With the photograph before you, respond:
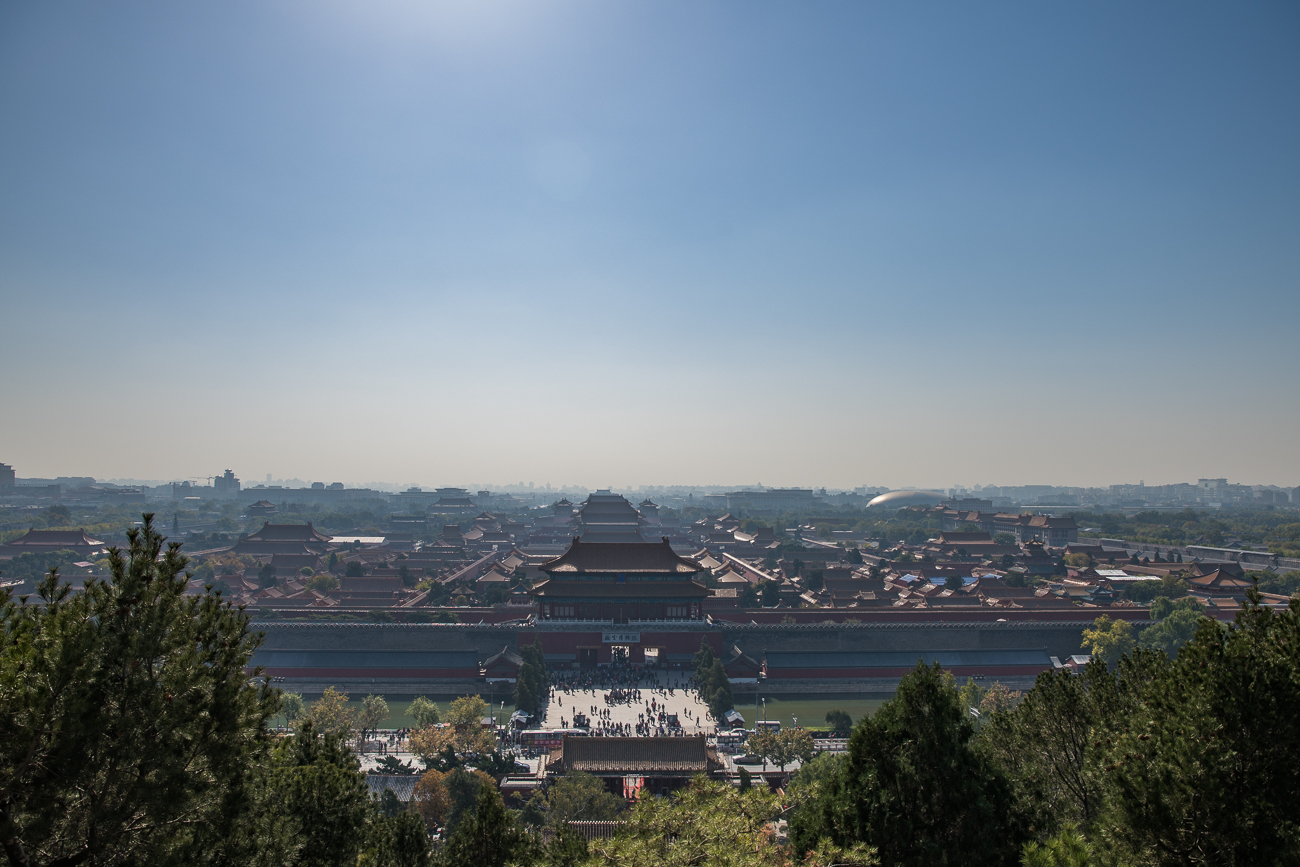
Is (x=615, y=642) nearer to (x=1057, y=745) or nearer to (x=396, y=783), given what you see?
(x=396, y=783)

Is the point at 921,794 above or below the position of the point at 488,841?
above

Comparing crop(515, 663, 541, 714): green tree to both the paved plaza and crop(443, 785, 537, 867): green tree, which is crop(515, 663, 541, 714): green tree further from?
crop(443, 785, 537, 867): green tree

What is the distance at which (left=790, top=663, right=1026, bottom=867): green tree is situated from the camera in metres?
9.77

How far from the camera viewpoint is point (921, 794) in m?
10.1

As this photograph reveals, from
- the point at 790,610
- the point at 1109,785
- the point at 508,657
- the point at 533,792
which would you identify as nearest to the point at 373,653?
the point at 508,657

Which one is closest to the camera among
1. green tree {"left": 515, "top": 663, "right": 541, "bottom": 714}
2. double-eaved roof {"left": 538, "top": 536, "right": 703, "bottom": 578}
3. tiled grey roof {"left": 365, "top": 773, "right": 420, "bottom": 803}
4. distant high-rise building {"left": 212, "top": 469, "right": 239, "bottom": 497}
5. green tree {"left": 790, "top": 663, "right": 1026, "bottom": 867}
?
green tree {"left": 790, "top": 663, "right": 1026, "bottom": 867}

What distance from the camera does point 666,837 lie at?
8789 mm

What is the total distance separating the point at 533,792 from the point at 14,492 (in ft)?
616

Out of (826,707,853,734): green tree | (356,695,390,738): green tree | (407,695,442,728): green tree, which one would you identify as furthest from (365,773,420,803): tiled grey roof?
(826,707,853,734): green tree

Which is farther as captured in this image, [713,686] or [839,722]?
[713,686]

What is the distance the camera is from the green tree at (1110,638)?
38.1m

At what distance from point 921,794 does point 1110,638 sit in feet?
115

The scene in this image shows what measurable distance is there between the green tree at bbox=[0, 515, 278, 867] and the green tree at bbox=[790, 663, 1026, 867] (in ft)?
25.1

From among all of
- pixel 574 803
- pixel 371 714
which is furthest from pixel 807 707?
pixel 371 714
